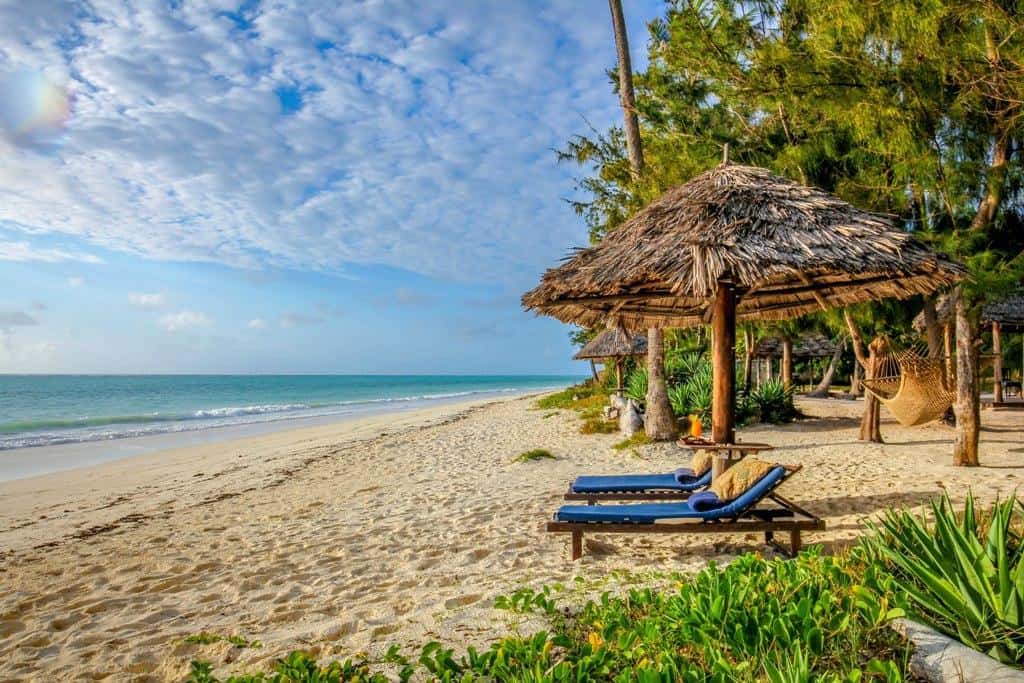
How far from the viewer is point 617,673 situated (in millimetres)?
2428

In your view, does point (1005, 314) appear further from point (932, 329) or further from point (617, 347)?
point (617, 347)

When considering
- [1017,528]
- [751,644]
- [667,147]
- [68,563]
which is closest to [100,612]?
[68,563]

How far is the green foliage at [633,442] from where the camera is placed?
31.8 ft

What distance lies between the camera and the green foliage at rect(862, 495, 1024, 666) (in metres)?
→ 2.17

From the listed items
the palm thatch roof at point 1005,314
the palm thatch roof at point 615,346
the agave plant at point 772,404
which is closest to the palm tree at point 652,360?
the agave plant at point 772,404

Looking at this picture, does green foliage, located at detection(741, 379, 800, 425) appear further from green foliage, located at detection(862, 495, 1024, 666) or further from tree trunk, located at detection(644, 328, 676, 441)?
green foliage, located at detection(862, 495, 1024, 666)

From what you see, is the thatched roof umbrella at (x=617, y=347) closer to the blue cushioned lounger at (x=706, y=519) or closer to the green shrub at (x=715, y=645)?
the blue cushioned lounger at (x=706, y=519)

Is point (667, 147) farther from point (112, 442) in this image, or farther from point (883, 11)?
point (112, 442)

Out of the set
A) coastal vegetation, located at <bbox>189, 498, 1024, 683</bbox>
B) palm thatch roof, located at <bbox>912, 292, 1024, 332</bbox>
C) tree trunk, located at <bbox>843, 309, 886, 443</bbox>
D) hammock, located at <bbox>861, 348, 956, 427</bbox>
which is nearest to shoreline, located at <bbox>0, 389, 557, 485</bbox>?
coastal vegetation, located at <bbox>189, 498, 1024, 683</bbox>

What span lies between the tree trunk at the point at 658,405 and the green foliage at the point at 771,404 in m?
2.73

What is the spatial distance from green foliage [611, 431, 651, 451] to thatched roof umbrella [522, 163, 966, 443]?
4130mm

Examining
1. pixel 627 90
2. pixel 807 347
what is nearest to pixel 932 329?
pixel 627 90

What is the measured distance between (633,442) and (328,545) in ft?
19.8

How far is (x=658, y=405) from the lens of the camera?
10094 millimetres
